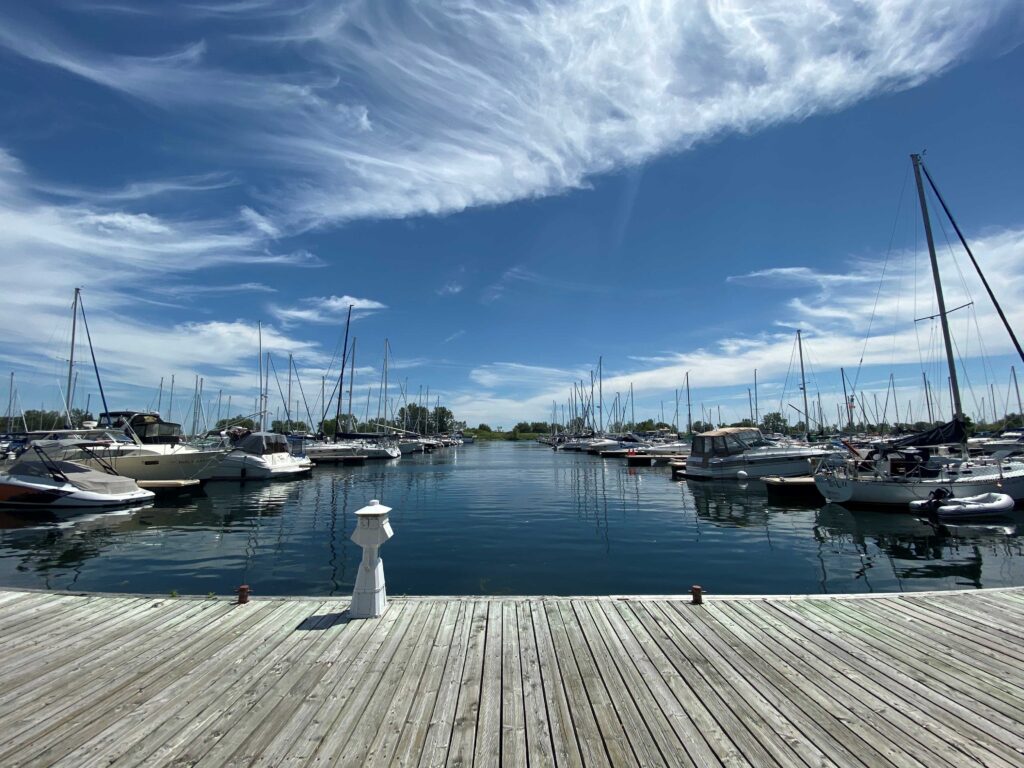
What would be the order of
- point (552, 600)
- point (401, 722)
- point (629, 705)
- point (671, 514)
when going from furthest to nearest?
point (671, 514) < point (552, 600) < point (629, 705) < point (401, 722)

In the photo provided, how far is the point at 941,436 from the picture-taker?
19.5 m

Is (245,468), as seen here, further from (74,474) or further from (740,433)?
(740,433)

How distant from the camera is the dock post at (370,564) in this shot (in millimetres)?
5633

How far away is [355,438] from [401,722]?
56784 mm

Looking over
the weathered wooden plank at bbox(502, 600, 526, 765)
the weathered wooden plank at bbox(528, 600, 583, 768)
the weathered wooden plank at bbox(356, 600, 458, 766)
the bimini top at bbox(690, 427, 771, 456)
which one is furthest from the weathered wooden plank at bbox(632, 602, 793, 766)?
the bimini top at bbox(690, 427, 771, 456)

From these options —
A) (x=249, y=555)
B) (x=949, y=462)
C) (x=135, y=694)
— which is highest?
(x=949, y=462)

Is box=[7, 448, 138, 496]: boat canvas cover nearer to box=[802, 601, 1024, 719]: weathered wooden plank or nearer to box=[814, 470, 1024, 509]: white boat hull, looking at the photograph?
box=[802, 601, 1024, 719]: weathered wooden plank

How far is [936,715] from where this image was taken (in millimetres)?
3648

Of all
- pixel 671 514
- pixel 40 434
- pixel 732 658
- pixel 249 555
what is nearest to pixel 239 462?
pixel 40 434

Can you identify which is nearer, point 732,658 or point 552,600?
point 732,658

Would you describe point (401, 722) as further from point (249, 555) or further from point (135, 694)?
point (249, 555)

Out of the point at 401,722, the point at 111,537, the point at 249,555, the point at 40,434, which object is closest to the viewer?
the point at 401,722

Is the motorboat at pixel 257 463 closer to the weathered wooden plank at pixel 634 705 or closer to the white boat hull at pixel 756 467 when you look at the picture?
the white boat hull at pixel 756 467

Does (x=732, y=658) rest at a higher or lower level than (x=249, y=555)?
higher
